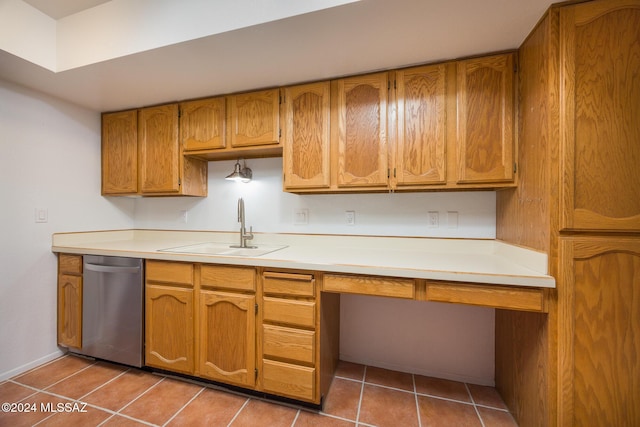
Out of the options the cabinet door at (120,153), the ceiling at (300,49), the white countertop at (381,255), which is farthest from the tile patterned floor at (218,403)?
the ceiling at (300,49)

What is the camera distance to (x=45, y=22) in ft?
5.27

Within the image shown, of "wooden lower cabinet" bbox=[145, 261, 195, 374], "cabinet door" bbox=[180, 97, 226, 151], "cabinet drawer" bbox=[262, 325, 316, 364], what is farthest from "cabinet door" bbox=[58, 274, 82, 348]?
"cabinet drawer" bbox=[262, 325, 316, 364]

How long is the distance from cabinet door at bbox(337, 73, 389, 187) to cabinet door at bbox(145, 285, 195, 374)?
1285 millimetres

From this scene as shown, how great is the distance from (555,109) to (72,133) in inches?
127

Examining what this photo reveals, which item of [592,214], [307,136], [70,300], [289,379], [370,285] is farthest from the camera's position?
[70,300]

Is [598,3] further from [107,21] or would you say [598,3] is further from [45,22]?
[45,22]

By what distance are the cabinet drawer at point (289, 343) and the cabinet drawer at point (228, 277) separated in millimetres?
268

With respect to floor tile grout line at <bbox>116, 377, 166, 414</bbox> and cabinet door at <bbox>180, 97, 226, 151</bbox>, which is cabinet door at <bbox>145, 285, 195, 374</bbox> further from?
cabinet door at <bbox>180, 97, 226, 151</bbox>

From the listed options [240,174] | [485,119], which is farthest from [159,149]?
[485,119]

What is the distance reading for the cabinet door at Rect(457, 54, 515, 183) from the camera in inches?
55.9

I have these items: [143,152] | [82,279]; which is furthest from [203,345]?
[143,152]

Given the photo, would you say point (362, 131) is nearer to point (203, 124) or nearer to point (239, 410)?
point (203, 124)

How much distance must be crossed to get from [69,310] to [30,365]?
397 mm

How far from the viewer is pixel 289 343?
4.71 ft
